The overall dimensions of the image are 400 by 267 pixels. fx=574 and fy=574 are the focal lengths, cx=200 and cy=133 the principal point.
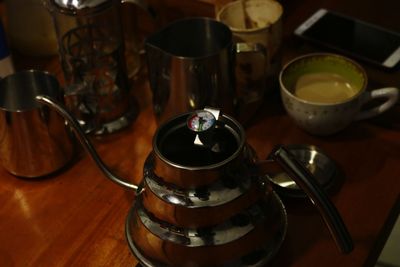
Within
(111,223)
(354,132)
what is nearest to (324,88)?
(354,132)

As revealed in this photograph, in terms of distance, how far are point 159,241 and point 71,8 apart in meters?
0.34

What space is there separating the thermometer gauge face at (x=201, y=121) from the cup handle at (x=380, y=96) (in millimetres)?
278

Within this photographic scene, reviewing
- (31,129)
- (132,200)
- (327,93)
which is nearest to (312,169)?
(327,93)

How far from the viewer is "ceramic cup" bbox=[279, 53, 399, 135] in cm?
77

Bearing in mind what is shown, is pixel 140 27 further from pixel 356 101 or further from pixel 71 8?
pixel 356 101

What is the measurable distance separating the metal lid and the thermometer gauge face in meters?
0.25

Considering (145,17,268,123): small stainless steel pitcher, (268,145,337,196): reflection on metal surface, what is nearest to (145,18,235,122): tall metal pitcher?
(145,17,268,123): small stainless steel pitcher

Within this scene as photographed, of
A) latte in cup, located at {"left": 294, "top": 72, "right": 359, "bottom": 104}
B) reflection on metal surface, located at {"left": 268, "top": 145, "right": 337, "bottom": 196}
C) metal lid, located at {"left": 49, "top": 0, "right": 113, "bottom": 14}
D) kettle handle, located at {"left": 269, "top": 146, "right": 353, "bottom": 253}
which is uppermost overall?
metal lid, located at {"left": 49, "top": 0, "right": 113, "bottom": 14}

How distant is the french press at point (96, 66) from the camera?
817 millimetres

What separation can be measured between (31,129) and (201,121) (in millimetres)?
258

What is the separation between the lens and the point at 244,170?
1.96 feet

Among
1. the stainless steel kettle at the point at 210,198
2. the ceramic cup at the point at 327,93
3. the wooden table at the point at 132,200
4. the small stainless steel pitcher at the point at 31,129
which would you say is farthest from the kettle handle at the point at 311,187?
the small stainless steel pitcher at the point at 31,129

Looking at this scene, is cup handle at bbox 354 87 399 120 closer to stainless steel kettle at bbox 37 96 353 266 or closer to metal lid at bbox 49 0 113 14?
stainless steel kettle at bbox 37 96 353 266

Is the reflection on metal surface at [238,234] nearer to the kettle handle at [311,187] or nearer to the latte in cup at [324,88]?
the kettle handle at [311,187]
